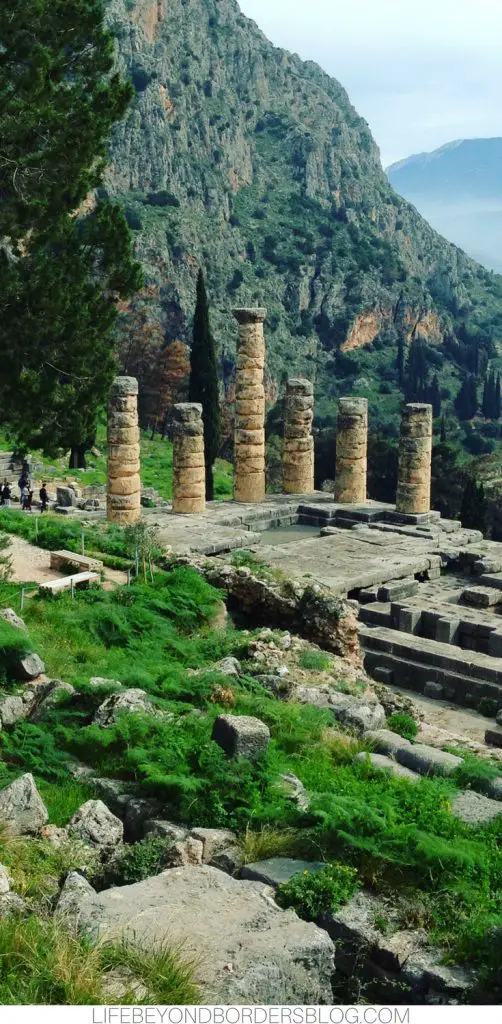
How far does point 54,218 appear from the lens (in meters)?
16.6

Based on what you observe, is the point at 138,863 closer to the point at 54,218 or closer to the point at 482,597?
the point at 54,218

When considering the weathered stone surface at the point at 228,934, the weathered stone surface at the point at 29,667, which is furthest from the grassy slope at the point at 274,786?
the weathered stone surface at the point at 228,934

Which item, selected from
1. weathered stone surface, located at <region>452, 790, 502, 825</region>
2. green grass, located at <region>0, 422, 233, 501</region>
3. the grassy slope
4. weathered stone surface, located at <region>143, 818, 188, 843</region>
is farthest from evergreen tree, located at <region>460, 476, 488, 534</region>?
weathered stone surface, located at <region>143, 818, 188, 843</region>

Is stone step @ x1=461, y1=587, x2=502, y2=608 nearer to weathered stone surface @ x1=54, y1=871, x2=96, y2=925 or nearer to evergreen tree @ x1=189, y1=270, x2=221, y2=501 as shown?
weathered stone surface @ x1=54, y1=871, x2=96, y2=925

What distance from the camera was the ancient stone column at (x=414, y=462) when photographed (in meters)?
27.5

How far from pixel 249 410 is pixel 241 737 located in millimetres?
20739

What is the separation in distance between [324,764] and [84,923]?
3743mm

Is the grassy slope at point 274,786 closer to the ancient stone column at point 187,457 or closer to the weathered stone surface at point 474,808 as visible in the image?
the weathered stone surface at point 474,808

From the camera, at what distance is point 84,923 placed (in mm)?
6230

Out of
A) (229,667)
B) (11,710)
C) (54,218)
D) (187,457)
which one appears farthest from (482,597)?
(11,710)

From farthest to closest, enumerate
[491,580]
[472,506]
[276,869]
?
1. [472,506]
2. [491,580]
3. [276,869]

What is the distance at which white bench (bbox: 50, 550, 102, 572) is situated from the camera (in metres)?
16.6

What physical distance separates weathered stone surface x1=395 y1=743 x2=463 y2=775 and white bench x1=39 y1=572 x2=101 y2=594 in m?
6.11

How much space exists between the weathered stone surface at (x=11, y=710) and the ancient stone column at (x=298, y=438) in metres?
19.9
